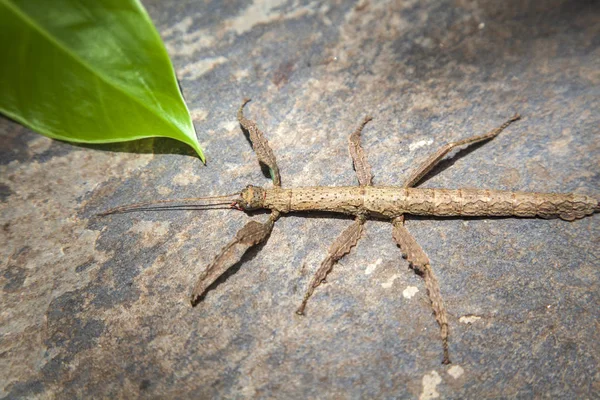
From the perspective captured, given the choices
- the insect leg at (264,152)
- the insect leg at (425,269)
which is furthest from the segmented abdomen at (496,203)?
the insect leg at (264,152)

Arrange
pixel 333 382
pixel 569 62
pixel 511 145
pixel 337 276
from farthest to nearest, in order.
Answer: pixel 569 62, pixel 511 145, pixel 337 276, pixel 333 382

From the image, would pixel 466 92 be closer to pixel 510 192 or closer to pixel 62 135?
pixel 510 192

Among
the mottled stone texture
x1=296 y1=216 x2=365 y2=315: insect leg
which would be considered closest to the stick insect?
x1=296 y1=216 x2=365 y2=315: insect leg

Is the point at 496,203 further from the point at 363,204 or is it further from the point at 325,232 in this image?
the point at 325,232

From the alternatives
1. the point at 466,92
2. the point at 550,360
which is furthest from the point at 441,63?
Answer: the point at 550,360

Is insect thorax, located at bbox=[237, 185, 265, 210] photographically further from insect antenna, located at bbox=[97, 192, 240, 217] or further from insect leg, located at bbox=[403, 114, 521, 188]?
insect leg, located at bbox=[403, 114, 521, 188]

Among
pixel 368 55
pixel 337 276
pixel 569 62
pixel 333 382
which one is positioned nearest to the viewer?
pixel 333 382
